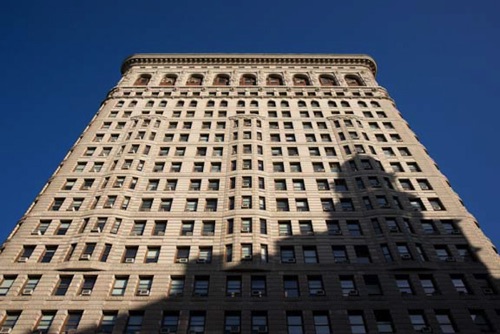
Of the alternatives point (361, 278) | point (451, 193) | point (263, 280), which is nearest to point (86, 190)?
point (263, 280)

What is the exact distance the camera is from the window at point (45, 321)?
1144 inches

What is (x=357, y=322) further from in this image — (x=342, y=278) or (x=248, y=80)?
(x=248, y=80)

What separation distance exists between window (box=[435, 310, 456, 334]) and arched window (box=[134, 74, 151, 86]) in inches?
2145

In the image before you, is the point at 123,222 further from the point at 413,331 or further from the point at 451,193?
the point at 451,193

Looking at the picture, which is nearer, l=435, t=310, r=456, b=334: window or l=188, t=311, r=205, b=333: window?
l=435, t=310, r=456, b=334: window

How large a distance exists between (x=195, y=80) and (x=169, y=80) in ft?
14.2

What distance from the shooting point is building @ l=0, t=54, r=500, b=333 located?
29797mm

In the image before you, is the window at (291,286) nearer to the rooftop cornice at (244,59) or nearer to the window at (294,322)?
the window at (294,322)

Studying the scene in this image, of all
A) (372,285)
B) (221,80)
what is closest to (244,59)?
(221,80)

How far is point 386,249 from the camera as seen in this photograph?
3500cm

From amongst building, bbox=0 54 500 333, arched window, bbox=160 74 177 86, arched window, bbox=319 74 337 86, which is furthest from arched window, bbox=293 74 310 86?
arched window, bbox=160 74 177 86

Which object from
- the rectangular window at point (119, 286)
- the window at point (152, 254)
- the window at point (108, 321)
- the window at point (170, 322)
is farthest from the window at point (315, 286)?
the window at point (108, 321)

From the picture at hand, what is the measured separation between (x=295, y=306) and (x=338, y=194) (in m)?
Answer: 14.2

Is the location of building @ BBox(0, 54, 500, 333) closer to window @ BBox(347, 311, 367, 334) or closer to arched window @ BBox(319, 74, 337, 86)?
window @ BBox(347, 311, 367, 334)
